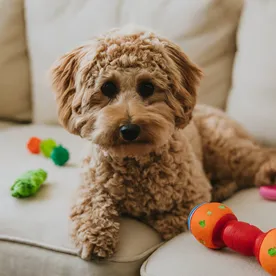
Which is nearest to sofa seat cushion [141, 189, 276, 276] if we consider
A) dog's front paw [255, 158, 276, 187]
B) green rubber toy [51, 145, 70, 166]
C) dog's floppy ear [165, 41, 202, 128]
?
dog's front paw [255, 158, 276, 187]

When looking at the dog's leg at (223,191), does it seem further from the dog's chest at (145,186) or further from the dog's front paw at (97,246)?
the dog's front paw at (97,246)

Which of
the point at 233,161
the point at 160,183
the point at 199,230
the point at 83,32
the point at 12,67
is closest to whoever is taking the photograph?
the point at 199,230

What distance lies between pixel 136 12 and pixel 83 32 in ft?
0.84

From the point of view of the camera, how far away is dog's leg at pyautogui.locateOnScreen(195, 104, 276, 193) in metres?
1.77

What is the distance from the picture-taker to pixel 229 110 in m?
1.99

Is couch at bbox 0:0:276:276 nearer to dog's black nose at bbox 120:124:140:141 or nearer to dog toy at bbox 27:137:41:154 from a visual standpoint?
dog toy at bbox 27:137:41:154

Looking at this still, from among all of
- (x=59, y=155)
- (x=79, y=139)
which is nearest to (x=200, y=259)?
(x=59, y=155)

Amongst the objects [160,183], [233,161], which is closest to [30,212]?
[160,183]

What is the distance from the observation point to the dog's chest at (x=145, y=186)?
1.47 meters

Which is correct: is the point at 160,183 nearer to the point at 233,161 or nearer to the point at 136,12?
the point at 233,161

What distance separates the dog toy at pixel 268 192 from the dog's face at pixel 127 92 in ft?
1.24

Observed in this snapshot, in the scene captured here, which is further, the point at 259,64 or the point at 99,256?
the point at 259,64

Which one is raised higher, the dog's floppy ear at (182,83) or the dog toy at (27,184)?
the dog's floppy ear at (182,83)

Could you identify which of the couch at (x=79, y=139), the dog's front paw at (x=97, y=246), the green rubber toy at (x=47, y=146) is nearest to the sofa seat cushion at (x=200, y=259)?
the couch at (x=79, y=139)
